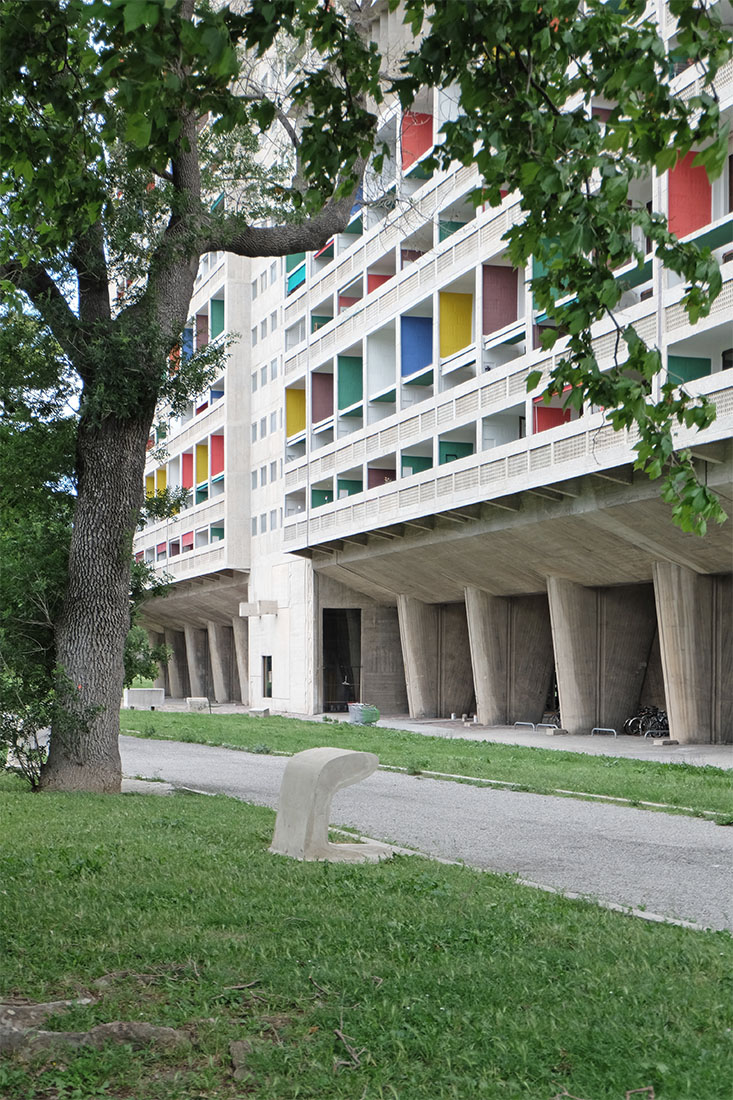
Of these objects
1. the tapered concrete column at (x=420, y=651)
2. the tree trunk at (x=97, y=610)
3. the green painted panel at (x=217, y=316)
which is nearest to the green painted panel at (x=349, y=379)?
the tapered concrete column at (x=420, y=651)

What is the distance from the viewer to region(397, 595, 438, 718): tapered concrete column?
43688 millimetres

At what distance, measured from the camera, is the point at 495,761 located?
23.9 m

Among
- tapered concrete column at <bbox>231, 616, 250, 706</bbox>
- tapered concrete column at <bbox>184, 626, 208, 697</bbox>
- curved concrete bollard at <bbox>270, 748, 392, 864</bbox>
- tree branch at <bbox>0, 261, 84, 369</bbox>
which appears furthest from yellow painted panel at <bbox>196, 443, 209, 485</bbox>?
curved concrete bollard at <bbox>270, 748, 392, 864</bbox>

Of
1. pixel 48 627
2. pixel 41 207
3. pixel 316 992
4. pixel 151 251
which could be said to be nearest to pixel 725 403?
pixel 151 251

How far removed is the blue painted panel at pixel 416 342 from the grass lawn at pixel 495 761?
11.2 meters

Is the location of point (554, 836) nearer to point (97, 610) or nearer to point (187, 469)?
point (97, 610)

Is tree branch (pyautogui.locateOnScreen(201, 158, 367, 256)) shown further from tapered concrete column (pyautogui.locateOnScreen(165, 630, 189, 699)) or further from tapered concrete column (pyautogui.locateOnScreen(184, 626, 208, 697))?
tapered concrete column (pyautogui.locateOnScreen(165, 630, 189, 699))

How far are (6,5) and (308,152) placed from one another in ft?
5.51

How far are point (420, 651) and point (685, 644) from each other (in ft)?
52.9

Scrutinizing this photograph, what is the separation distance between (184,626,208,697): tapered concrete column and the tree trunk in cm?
5389

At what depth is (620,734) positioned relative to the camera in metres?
34.4

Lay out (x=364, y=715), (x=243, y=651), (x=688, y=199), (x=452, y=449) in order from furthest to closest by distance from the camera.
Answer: (x=243, y=651) < (x=364, y=715) < (x=452, y=449) < (x=688, y=199)

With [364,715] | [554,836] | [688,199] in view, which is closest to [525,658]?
[364,715]

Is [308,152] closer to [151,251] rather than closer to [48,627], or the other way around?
[151,251]
